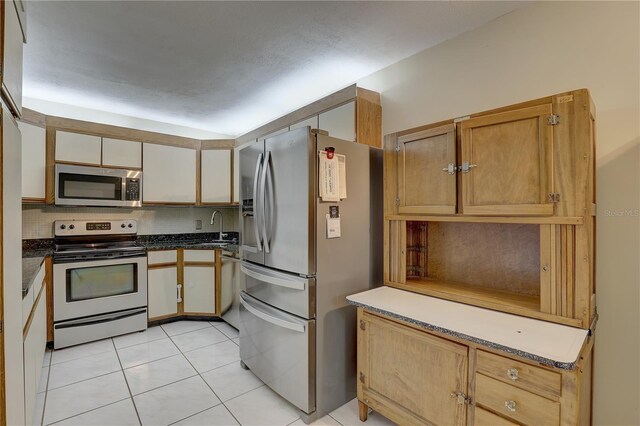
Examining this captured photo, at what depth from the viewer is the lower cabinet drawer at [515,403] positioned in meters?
1.17

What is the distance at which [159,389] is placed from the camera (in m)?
2.27

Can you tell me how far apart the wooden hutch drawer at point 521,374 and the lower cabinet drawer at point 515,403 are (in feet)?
0.08

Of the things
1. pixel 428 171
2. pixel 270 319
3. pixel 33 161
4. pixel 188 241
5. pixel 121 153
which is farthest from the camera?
pixel 188 241

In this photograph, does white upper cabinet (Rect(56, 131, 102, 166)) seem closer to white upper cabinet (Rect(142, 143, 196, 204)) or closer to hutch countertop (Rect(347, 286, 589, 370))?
white upper cabinet (Rect(142, 143, 196, 204))

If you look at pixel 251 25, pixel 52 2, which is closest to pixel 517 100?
pixel 251 25

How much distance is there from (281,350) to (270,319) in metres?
0.22

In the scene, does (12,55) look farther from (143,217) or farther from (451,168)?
(143,217)

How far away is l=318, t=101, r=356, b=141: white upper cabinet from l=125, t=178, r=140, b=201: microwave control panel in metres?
2.24

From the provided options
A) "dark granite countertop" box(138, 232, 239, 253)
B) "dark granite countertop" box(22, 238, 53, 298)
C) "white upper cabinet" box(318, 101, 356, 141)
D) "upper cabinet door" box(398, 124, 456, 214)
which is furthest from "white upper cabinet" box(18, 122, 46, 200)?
"upper cabinet door" box(398, 124, 456, 214)

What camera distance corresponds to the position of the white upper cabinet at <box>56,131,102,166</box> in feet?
10.1

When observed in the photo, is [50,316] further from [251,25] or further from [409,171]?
[409,171]

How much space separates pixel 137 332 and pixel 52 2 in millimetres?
2947

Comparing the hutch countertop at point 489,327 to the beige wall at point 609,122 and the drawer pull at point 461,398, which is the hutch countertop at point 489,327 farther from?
the beige wall at point 609,122

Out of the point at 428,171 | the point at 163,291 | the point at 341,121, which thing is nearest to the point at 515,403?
the point at 428,171
